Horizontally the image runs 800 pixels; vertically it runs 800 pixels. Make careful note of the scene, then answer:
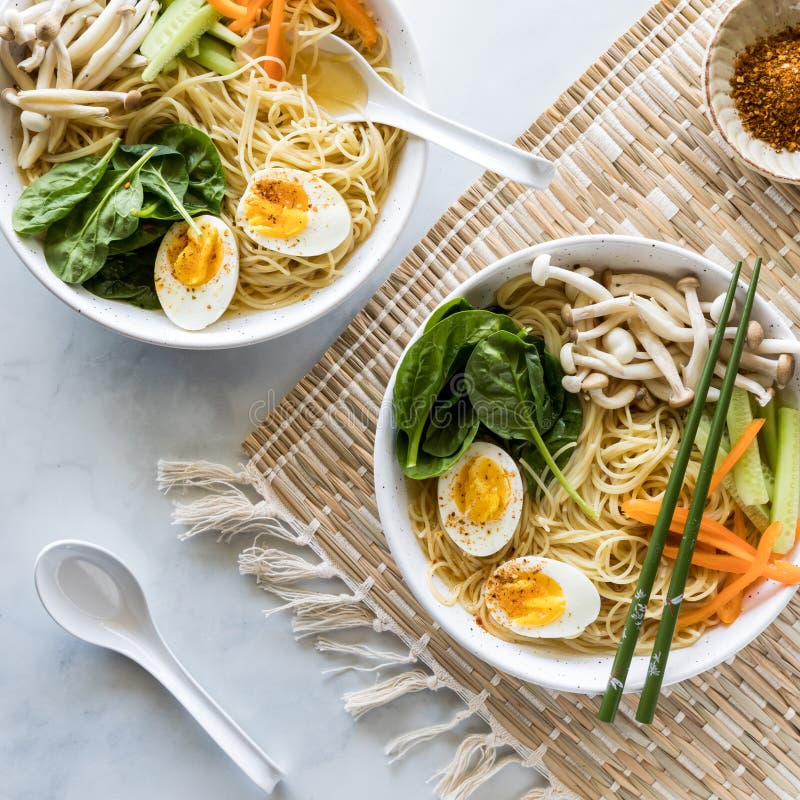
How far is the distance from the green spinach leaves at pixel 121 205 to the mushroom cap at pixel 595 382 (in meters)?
1.04

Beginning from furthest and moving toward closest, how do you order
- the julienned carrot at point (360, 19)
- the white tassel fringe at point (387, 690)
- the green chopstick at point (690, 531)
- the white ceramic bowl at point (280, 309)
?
the white tassel fringe at point (387, 690), the julienned carrot at point (360, 19), the white ceramic bowl at point (280, 309), the green chopstick at point (690, 531)

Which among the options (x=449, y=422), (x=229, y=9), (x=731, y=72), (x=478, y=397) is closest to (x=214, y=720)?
(x=449, y=422)

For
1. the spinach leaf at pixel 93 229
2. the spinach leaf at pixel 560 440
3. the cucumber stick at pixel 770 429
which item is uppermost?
the cucumber stick at pixel 770 429

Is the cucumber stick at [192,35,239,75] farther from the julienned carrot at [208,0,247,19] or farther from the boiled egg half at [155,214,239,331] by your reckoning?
the boiled egg half at [155,214,239,331]

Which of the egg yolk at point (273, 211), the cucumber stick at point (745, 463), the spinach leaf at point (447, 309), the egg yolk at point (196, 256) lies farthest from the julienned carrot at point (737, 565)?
the egg yolk at point (196, 256)

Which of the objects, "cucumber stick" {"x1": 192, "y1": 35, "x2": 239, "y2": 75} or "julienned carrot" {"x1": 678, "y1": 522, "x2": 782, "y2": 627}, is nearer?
"julienned carrot" {"x1": 678, "y1": 522, "x2": 782, "y2": 627}

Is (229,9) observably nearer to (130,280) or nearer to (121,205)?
(121,205)

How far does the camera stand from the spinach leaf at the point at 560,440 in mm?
2102

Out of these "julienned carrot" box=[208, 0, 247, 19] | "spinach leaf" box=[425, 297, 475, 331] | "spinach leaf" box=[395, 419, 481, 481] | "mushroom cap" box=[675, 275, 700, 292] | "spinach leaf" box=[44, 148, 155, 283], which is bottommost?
"spinach leaf" box=[44, 148, 155, 283]

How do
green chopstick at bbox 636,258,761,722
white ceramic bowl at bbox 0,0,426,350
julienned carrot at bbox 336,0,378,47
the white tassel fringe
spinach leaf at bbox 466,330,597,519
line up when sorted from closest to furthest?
green chopstick at bbox 636,258,761,722
spinach leaf at bbox 466,330,597,519
white ceramic bowl at bbox 0,0,426,350
julienned carrot at bbox 336,0,378,47
the white tassel fringe

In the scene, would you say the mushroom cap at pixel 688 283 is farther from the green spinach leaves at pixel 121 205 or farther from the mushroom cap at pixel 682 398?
the green spinach leaves at pixel 121 205

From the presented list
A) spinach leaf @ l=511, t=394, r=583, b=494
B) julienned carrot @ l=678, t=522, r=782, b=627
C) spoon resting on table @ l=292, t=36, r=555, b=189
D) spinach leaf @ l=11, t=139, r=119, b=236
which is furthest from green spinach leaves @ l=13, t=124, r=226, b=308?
julienned carrot @ l=678, t=522, r=782, b=627

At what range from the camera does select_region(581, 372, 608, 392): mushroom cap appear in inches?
80.0

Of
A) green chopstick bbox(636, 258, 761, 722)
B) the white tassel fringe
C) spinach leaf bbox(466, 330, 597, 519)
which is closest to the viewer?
green chopstick bbox(636, 258, 761, 722)
